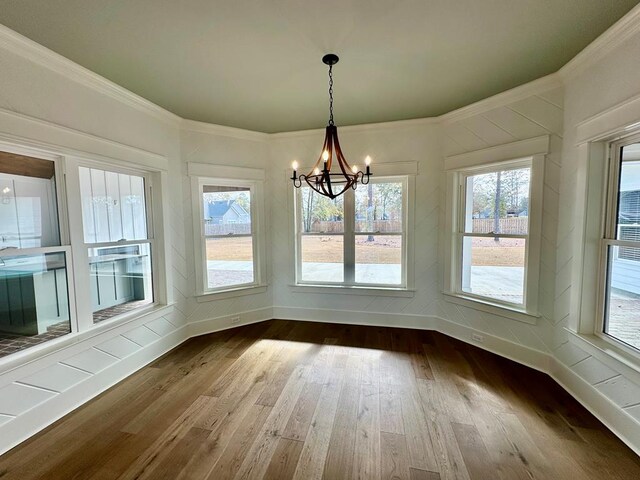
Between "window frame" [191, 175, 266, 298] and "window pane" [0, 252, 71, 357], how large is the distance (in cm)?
139

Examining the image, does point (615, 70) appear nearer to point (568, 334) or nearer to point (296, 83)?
point (568, 334)

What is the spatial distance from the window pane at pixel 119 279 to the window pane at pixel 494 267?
3618 mm

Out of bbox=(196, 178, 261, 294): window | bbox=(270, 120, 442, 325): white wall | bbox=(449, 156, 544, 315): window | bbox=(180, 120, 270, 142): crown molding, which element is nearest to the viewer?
bbox=(449, 156, 544, 315): window

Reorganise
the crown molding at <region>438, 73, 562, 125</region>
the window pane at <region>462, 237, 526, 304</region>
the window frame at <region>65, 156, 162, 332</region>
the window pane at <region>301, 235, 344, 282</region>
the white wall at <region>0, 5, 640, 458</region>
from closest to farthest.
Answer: the white wall at <region>0, 5, 640, 458</region>, the window frame at <region>65, 156, 162, 332</region>, the crown molding at <region>438, 73, 562, 125</region>, the window pane at <region>462, 237, 526, 304</region>, the window pane at <region>301, 235, 344, 282</region>

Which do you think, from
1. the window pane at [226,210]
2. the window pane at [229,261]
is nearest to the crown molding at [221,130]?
the window pane at [226,210]

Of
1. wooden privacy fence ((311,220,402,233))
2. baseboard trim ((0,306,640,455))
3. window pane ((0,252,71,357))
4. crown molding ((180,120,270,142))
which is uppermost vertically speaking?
crown molding ((180,120,270,142))

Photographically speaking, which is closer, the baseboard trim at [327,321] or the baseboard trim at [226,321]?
the baseboard trim at [327,321]

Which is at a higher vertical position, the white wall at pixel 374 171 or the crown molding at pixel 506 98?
the crown molding at pixel 506 98

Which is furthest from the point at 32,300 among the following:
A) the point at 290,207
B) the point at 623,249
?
the point at 623,249

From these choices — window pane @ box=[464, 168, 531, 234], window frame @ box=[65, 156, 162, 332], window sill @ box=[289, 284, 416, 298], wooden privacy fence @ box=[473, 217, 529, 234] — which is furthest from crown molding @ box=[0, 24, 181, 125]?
wooden privacy fence @ box=[473, 217, 529, 234]

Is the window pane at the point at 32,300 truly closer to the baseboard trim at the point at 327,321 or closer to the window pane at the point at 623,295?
the baseboard trim at the point at 327,321

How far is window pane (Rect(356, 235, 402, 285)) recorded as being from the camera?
12.3ft

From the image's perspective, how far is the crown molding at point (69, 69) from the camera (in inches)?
70.7

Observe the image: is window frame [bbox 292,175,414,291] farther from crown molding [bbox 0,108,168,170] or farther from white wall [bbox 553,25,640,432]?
crown molding [bbox 0,108,168,170]
